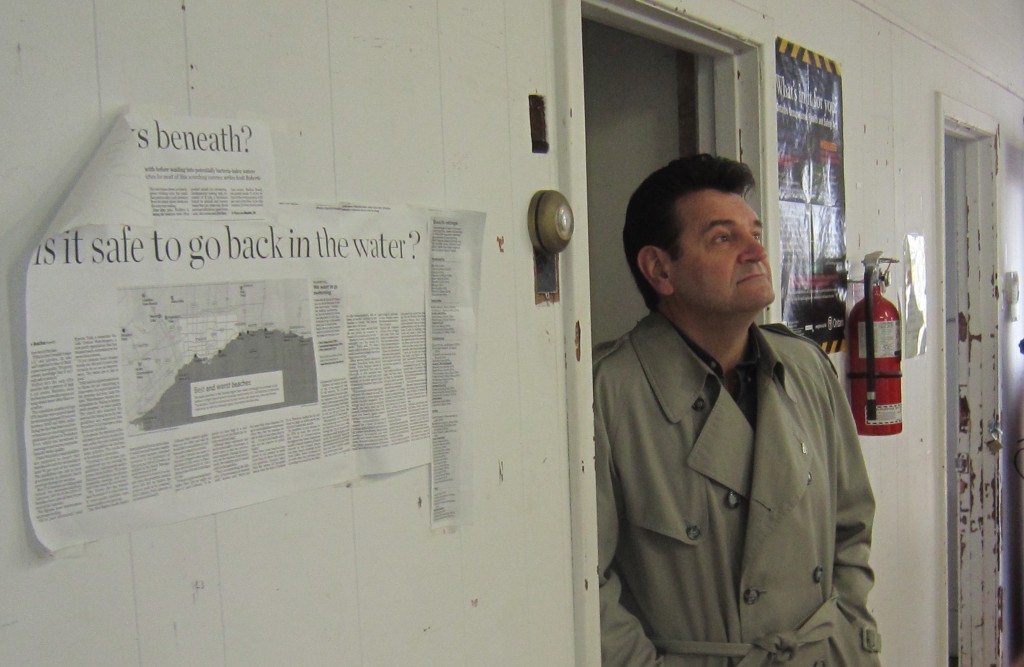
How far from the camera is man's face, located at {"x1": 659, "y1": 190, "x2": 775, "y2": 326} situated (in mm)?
1390

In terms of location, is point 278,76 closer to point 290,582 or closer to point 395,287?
point 395,287

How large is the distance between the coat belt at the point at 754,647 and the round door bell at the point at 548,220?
2.52 feet

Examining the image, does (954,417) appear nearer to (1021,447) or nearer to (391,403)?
(1021,447)

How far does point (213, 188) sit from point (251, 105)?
10cm

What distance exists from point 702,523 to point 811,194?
3.02 feet

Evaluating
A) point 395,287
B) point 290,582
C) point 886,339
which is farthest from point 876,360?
point 290,582

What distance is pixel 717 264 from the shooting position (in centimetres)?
141

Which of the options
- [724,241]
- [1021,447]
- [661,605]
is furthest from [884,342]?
[1021,447]

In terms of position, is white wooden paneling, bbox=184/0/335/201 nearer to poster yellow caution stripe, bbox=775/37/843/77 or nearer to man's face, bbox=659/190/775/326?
man's face, bbox=659/190/775/326

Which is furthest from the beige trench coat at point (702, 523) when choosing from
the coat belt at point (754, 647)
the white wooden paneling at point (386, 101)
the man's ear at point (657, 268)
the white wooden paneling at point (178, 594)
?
the white wooden paneling at point (178, 594)

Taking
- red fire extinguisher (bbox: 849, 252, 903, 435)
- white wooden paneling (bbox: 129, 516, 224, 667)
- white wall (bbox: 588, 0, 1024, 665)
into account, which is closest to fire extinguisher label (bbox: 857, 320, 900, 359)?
red fire extinguisher (bbox: 849, 252, 903, 435)

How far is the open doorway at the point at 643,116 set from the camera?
165 cm

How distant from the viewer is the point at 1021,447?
3.23 meters

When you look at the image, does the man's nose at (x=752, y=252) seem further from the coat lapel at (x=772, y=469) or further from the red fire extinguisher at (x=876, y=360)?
the red fire extinguisher at (x=876, y=360)
